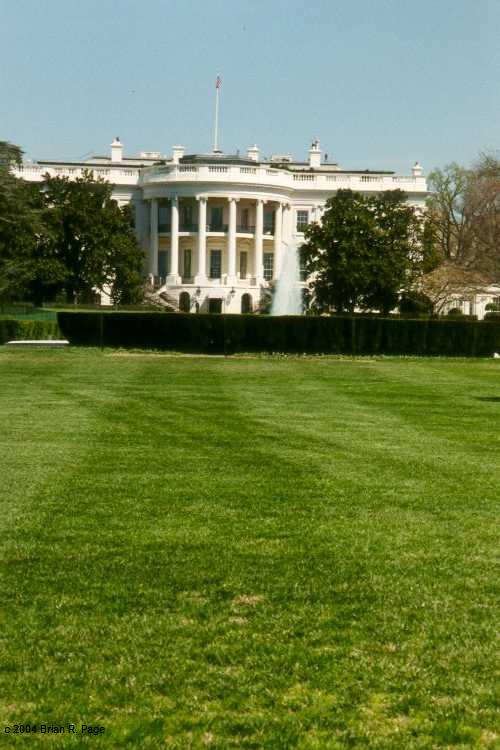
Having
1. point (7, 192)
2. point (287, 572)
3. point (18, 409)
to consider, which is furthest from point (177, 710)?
point (7, 192)

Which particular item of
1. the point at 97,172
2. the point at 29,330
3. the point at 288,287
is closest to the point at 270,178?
the point at 288,287

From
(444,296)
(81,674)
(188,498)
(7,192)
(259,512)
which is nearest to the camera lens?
(81,674)

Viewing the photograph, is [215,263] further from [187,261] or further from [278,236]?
[278,236]

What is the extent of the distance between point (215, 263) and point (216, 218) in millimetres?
4216

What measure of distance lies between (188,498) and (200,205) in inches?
3377

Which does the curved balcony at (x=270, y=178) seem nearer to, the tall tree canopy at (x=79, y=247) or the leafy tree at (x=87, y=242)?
the tall tree canopy at (x=79, y=247)

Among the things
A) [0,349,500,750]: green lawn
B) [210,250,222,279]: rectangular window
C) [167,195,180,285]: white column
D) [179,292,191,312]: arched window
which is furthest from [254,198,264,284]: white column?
[0,349,500,750]: green lawn

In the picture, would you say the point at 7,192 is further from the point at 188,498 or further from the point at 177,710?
the point at 177,710

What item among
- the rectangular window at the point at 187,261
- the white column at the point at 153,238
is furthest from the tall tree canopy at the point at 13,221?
the rectangular window at the point at 187,261

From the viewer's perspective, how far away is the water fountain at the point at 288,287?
7675 centimetres

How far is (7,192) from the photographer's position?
53.3 m

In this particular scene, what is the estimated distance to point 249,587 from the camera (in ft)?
24.0

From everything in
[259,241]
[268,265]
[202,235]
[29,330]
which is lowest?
[29,330]

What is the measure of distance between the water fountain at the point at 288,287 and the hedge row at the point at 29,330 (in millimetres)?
26505
